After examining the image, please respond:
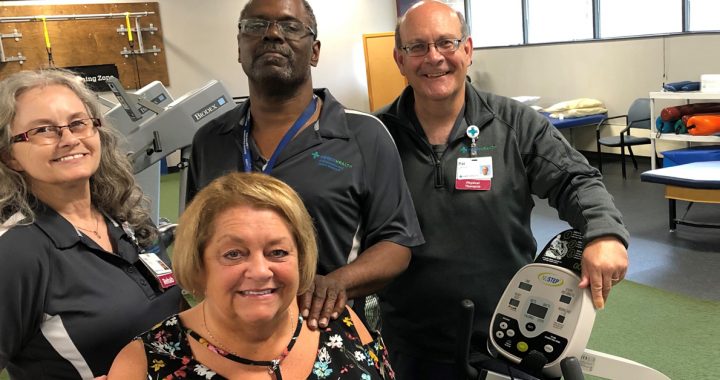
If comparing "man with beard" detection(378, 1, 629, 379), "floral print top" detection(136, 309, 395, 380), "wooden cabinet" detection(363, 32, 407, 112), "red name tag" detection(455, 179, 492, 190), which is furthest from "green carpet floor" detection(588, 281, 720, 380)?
"wooden cabinet" detection(363, 32, 407, 112)

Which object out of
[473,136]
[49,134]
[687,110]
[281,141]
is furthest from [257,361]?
[687,110]

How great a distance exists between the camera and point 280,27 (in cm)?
173

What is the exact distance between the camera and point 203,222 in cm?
131

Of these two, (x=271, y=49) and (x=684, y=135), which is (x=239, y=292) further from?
(x=684, y=135)

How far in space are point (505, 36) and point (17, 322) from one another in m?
9.97

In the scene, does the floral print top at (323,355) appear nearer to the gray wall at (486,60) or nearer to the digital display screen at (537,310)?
the digital display screen at (537,310)

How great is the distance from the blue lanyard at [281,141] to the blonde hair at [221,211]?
1.33 feet

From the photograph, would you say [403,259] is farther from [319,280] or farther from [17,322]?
[17,322]

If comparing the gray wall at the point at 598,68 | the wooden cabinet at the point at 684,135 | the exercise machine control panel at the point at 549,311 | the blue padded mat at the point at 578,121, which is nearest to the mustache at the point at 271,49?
the exercise machine control panel at the point at 549,311

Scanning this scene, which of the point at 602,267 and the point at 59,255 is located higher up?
the point at 59,255

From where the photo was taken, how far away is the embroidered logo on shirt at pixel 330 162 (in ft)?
5.70

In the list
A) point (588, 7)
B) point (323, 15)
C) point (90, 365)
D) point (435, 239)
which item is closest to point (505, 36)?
point (588, 7)

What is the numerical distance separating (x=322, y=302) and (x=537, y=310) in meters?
0.57

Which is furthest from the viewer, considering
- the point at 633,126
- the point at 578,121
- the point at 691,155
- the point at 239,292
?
the point at 578,121
